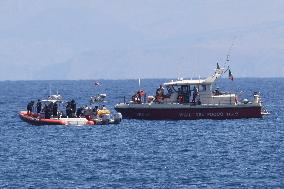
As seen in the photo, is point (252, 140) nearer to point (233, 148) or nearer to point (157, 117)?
point (233, 148)

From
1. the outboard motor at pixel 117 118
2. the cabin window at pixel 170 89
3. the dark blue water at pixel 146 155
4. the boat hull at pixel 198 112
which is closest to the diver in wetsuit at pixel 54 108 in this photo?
the dark blue water at pixel 146 155

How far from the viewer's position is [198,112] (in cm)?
9819

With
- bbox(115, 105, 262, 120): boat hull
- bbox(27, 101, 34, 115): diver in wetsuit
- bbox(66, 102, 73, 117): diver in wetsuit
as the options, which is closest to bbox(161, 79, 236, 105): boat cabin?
bbox(115, 105, 262, 120): boat hull

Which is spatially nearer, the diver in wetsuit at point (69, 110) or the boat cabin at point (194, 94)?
the diver in wetsuit at point (69, 110)

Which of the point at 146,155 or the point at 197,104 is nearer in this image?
the point at 146,155

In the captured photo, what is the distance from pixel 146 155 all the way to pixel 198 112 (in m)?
28.0

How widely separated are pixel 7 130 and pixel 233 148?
2716cm

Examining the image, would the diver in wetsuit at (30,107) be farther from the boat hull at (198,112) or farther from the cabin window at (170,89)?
the cabin window at (170,89)

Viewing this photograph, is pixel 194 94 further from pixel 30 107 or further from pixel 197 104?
pixel 30 107

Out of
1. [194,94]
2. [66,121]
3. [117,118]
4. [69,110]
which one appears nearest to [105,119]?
[117,118]

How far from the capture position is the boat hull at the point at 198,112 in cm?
9781

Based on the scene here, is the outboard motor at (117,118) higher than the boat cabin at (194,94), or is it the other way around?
the boat cabin at (194,94)

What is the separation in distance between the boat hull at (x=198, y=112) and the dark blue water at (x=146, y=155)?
104 centimetres

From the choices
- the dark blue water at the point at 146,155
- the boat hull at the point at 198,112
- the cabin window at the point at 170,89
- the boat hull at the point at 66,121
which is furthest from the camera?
the cabin window at the point at 170,89
